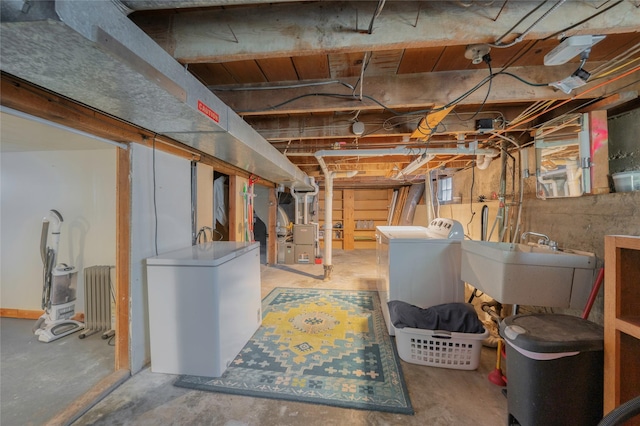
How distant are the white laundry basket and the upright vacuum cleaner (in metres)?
3.09

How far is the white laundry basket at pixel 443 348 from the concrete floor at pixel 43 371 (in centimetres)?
223

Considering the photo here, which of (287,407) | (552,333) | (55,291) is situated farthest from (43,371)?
(552,333)

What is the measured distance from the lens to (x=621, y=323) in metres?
0.92

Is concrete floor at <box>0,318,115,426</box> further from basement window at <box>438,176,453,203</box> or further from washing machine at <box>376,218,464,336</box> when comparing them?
basement window at <box>438,176,453,203</box>

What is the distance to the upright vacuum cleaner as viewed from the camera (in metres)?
2.24

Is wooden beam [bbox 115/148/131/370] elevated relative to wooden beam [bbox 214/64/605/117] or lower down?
lower down

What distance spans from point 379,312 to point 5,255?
4.22 meters

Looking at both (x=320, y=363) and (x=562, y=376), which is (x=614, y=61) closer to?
(x=562, y=376)

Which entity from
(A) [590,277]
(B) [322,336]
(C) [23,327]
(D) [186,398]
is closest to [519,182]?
(A) [590,277]

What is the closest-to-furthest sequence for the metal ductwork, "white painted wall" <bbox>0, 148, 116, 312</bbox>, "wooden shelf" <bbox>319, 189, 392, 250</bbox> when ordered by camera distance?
1. the metal ductwork
2. "white painted wall" <bbox>0, 148, 116, 312</bbox>
3. "wooden shelf" <bbox>319, 189, 392, 250</bbox>

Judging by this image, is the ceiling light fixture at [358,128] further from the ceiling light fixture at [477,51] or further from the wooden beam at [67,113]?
the wooden beam at [67,113]

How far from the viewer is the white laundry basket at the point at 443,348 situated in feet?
5.65

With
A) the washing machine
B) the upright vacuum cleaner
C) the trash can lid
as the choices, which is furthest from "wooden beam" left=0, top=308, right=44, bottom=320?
the trash can lid

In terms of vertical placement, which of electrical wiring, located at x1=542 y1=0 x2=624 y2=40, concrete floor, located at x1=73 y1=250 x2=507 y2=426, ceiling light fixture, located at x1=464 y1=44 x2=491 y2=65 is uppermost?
ceiling light fixture, located at x1=464 y1=44 x2=491 y2=65
